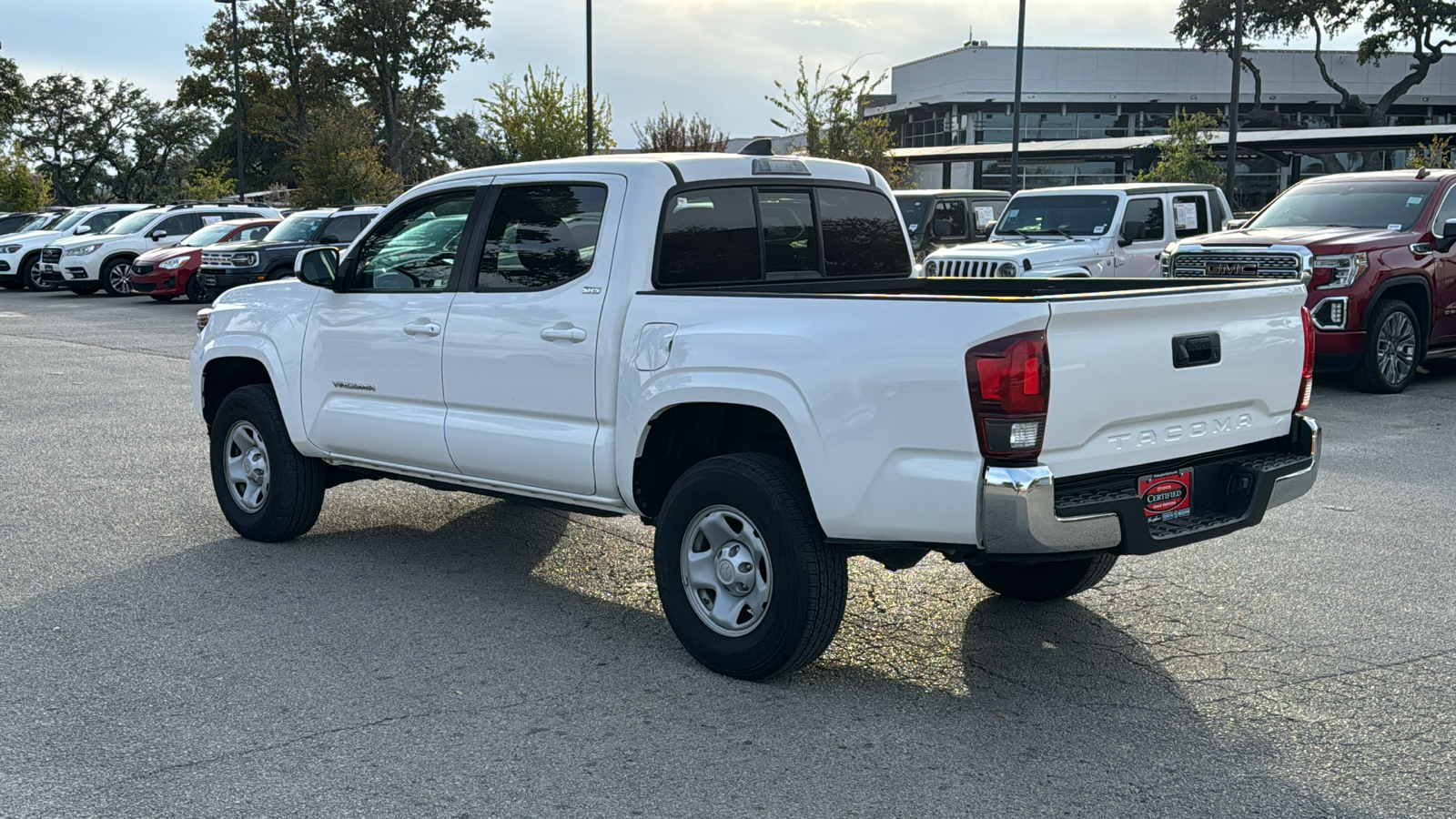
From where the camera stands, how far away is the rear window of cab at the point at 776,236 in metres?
5.63

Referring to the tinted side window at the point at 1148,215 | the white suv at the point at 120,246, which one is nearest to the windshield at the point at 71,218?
the white suv at the point at 120,246

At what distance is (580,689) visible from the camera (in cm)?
491

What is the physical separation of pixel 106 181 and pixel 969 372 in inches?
2803

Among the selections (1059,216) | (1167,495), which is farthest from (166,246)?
(1167,495)

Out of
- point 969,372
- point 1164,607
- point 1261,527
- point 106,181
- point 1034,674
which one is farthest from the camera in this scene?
point 106,181

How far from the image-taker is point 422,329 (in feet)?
20.3

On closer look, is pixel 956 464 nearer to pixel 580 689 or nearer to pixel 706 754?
pixel 706 754

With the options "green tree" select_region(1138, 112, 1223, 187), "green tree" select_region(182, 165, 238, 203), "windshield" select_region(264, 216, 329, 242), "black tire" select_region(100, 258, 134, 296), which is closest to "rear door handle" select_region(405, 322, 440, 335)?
"windshield" select_region(264, 216, 329, 242)

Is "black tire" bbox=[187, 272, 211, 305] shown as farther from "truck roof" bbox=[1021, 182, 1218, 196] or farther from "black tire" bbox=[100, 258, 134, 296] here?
"truck roof" bbox=[1021, 182, 1218, 196]

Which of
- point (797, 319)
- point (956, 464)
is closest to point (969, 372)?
point (956, 464)

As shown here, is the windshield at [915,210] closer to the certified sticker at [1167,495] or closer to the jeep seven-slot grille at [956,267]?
the jeep seven-slot grille at [956,267]

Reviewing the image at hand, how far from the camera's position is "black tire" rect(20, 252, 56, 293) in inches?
1183

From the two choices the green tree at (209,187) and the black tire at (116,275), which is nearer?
the black tire at (116,275)

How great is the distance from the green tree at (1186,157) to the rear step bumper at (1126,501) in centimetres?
2585
